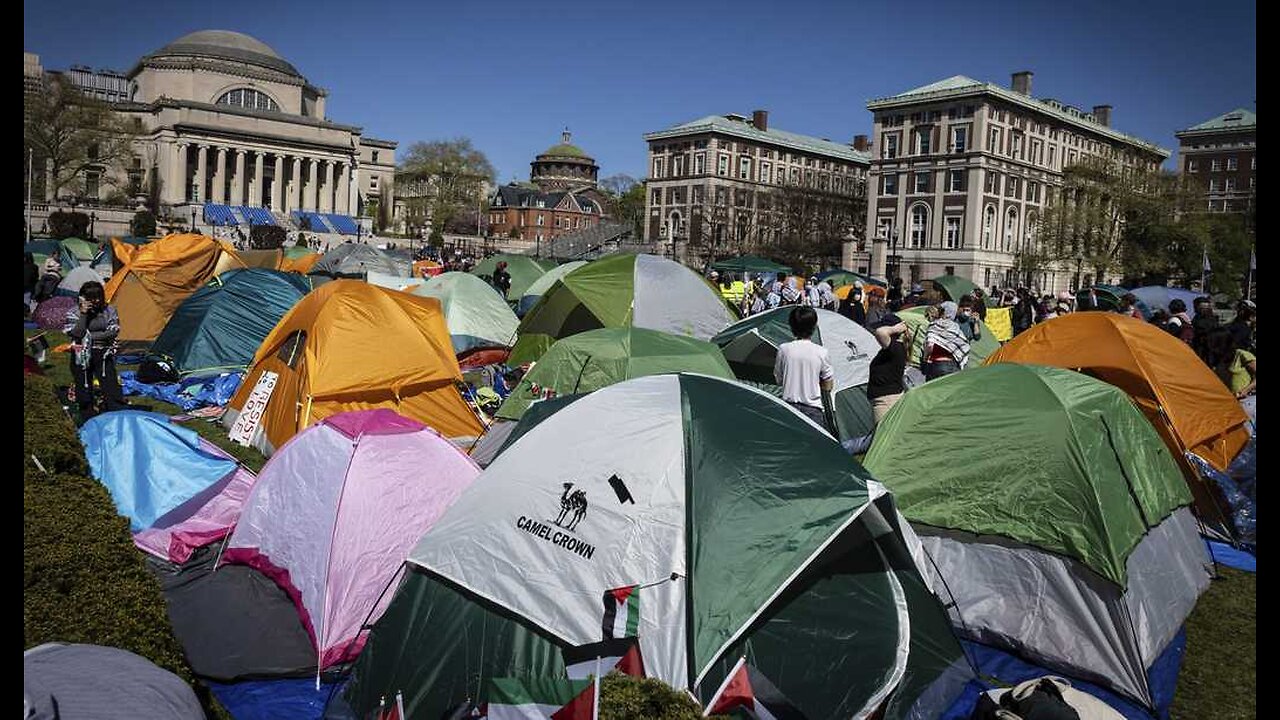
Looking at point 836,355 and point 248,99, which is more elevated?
point 248,99

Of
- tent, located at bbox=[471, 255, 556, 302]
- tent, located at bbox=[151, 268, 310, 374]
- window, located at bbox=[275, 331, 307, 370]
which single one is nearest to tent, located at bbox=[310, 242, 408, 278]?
tent, located at bbox=[471, 255, 556, 302]

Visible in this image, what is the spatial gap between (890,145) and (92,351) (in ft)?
202

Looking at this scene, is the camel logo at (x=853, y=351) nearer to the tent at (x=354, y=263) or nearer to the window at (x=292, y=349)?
the window at (x=292, y=349)

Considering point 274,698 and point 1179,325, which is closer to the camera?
point 274,698

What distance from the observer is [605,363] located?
843 cm

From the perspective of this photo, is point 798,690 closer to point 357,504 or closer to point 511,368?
point 357,504

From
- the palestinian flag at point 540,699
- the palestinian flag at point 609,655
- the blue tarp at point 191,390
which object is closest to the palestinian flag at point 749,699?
the palestinian flag at point 609,655

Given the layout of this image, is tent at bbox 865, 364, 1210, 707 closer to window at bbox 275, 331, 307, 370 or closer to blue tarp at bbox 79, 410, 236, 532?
blue tarp at bbox 79, 410, 236, 532

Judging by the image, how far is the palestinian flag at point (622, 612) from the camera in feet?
13.8

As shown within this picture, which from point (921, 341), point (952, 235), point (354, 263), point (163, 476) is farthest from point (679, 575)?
point (952, 235)

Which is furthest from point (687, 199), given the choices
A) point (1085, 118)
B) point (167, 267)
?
point (167, 267)

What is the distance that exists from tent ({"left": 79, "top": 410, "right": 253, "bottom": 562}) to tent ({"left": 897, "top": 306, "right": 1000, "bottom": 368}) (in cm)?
814

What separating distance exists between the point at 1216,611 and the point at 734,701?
14.7 feet

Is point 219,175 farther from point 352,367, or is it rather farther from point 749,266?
point 352,367
